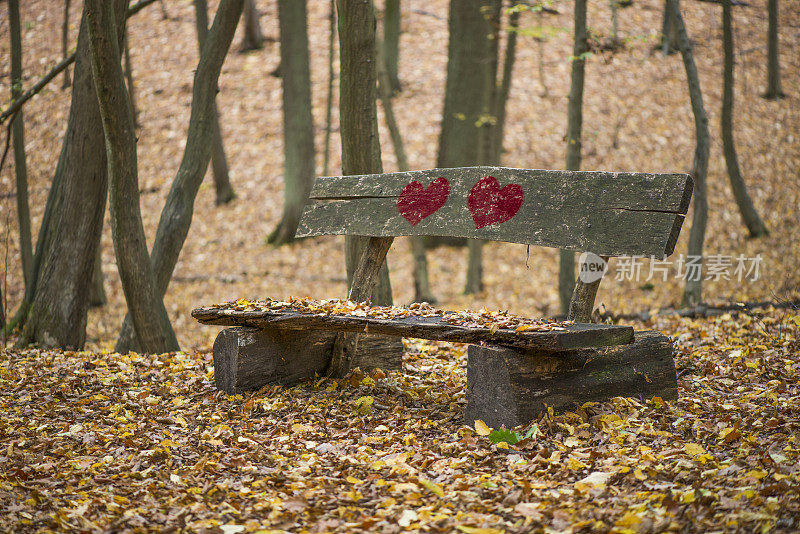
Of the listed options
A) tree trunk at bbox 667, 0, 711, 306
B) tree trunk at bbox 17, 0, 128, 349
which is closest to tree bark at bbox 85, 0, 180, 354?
tree trunk at bbox 17, 0, 128, 349

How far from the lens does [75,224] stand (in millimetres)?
6195

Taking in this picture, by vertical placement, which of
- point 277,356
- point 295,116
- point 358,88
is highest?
point 295,116

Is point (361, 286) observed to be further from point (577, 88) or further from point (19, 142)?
point (19, 142)

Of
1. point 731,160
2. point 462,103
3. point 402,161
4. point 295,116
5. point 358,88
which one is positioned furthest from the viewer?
point 295,116

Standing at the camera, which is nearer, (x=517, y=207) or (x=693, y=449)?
(x=693, y=449)

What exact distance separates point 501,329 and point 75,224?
4523mm

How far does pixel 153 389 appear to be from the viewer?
4.60 metres

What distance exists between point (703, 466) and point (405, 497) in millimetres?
1268

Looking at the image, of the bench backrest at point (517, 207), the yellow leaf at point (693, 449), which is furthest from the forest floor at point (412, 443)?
the bench backrest at point (517, 207)

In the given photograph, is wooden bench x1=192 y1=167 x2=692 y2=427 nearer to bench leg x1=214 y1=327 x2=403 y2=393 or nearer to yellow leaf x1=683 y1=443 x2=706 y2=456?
bench leg x1=214 y1=327 x2=403 y2=393

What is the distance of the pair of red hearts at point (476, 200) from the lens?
13.1 ft

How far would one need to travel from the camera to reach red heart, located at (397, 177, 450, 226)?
4312 mm

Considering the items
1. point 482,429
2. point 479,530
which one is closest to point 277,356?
point 482,429

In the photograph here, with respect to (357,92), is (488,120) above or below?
above
